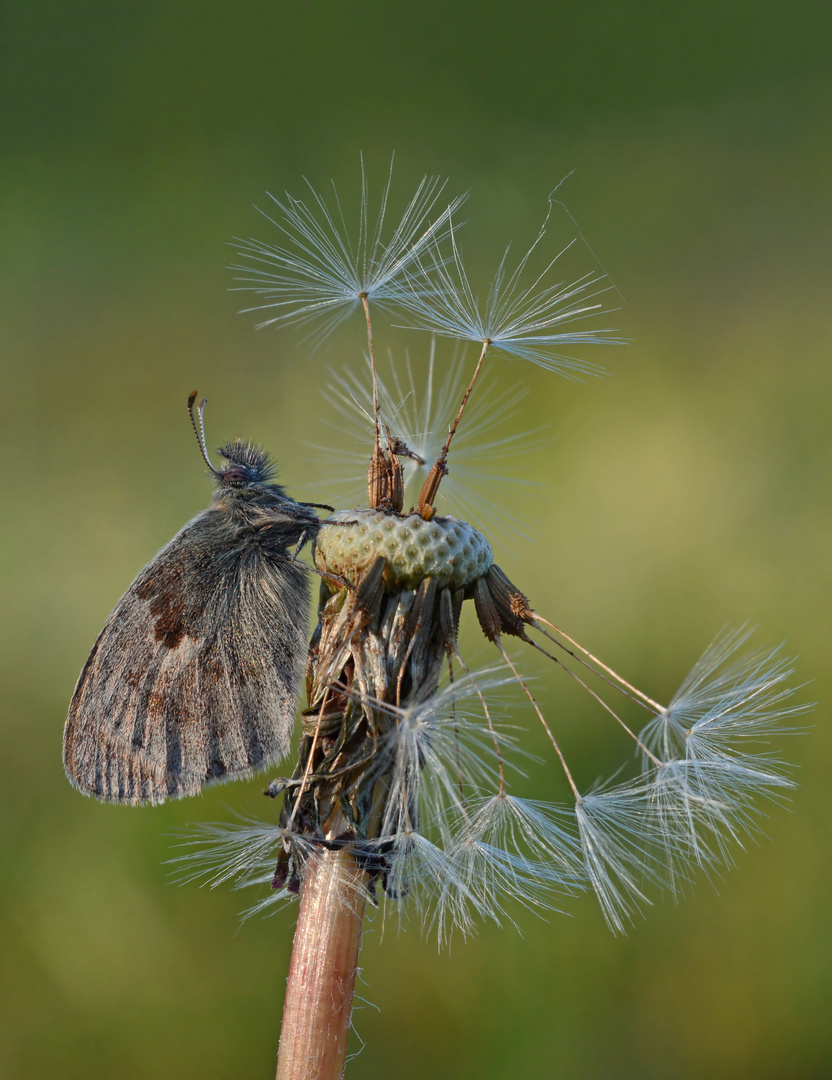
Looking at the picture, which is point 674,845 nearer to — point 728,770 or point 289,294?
point 728,770

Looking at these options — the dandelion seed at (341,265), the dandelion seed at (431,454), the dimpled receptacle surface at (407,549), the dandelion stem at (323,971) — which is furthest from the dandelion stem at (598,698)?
the dandelion seed at (341,265)

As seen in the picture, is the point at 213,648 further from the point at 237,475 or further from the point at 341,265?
the point at 341,265

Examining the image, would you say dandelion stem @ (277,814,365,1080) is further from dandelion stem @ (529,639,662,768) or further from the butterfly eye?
the butterfly eye

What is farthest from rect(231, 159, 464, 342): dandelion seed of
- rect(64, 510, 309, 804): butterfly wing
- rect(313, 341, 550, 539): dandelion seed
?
rect(64, 510, 309, 804): butterfly wing

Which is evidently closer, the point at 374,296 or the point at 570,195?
the point at 374,296

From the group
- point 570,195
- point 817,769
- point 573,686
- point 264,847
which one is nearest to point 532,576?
point 573,686

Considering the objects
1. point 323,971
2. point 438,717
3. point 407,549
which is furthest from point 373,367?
point 323,971

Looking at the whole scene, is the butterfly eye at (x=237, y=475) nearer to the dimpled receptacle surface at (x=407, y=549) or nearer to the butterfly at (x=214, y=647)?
the butterfly at (x=214, y=647)
